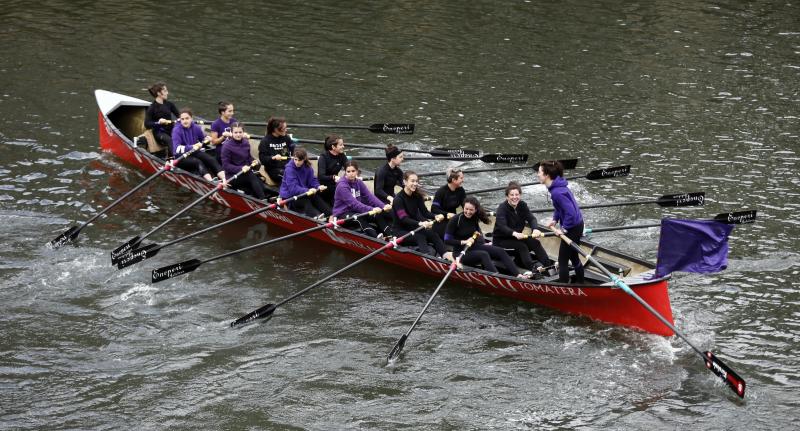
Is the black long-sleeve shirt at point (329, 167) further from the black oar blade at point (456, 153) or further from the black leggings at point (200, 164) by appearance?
the black leggings at point (200, 164)

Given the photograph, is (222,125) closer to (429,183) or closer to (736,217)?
(429,183)

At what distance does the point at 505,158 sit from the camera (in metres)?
19.7

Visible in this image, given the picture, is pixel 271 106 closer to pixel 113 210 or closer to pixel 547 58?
pixel 113 210

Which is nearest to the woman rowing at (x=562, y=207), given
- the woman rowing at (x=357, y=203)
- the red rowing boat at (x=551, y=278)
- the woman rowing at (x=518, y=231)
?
the red rowing boat at (x=551, y=278)

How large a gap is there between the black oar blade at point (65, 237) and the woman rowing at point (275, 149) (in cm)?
395


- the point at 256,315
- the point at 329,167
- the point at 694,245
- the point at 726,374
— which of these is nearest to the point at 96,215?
the point at 329,167

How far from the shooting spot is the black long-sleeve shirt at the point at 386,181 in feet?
59.2

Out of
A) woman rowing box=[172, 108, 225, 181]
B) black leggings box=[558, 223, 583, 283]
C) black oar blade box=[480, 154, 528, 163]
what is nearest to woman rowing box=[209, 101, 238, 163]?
woman rowing box=[172, 108, 225, 181]

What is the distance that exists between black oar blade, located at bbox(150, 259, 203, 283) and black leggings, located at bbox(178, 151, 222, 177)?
4.39 metres

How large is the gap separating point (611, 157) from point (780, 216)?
4.41m

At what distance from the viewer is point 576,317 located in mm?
15344

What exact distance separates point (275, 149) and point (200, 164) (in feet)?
6.11

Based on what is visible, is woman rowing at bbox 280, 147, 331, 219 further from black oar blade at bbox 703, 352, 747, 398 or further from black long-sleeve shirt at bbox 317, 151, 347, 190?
black oar blade at bbox 703, 352, 747, 398

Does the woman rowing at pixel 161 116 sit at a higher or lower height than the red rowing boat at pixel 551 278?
higher
